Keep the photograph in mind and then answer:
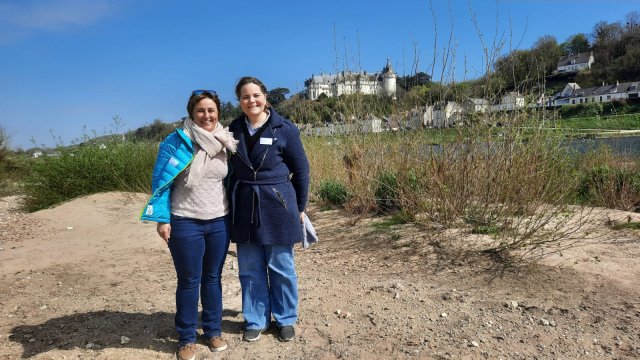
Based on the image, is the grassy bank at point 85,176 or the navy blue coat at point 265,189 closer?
the navy blue coat at point 265,189

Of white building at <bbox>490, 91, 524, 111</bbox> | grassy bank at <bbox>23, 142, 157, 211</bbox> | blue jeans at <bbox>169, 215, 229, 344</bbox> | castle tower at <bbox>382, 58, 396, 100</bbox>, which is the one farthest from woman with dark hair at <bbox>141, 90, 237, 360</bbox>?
grassy bank at <bbox>23, 142, 157, 211</bbox>

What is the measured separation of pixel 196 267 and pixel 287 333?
82cm

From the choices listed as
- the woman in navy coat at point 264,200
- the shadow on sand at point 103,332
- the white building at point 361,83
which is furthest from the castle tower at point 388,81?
the shadow on sand at point 103,332

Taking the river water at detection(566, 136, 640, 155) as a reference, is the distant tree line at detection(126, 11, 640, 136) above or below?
above

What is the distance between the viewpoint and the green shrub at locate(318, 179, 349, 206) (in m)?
6.97

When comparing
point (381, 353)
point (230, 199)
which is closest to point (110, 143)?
point (230, 199)

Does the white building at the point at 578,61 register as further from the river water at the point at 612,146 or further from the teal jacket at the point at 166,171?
the teal jacket at the point at 166,171

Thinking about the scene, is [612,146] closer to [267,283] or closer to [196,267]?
[267,283]

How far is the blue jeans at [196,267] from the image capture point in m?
2.69

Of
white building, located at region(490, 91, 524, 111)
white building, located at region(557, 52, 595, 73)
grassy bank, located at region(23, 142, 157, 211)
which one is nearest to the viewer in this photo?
white building, located at region(490, 91, 524, 111)

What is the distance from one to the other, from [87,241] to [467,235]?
17.2 ft

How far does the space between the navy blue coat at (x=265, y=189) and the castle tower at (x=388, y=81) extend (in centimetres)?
366

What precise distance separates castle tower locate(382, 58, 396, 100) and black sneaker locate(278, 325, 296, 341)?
13.7 ft

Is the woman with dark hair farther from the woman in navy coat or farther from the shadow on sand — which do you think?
the shadow on sand
